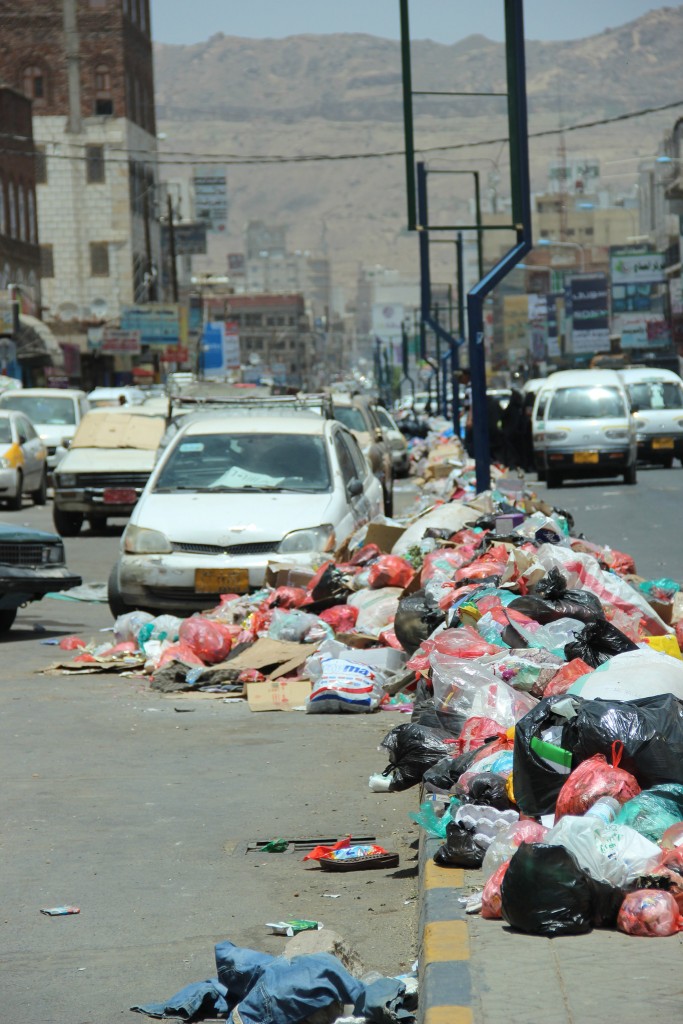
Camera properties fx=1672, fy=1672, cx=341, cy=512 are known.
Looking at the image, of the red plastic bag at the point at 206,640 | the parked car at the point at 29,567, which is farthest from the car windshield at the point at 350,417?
the red plastic bag at the point at 206,640

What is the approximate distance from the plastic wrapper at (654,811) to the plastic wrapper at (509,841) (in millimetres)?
256

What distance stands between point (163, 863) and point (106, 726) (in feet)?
9.20

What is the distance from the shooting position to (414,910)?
18.2 ft

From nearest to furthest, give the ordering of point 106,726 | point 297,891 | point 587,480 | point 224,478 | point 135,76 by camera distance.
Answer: point 297,891, point 106,726, point 224,478, point 587,480, point 135,76

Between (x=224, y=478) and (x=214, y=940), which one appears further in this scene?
(x=224, y=478)

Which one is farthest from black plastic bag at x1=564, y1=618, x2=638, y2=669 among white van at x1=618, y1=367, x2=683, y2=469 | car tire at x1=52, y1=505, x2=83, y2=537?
white van at x1=618, y1=367, x2=683, y2=469

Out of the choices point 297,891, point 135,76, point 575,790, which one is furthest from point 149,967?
point 135,76

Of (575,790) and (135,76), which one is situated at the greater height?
(135,76)

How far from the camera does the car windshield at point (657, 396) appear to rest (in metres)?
34.2

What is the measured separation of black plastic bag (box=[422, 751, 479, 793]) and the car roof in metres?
7.58

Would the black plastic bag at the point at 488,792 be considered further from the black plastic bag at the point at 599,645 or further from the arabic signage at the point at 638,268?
the arabic signage at the point at 638,268

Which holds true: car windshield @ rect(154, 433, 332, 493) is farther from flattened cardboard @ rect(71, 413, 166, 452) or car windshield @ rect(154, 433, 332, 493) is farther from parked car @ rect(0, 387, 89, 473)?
parked car @ rect(0, 387, 89, 473)

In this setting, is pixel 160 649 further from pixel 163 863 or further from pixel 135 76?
pixel 135 76

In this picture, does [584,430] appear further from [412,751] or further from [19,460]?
[412,751]
